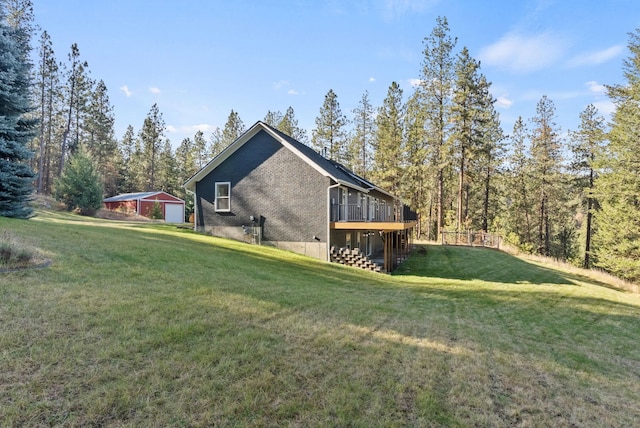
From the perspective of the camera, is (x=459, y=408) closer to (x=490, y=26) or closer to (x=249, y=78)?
(x=490, y=26)

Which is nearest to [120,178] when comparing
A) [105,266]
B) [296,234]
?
[296,234]

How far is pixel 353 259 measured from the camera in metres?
16.1

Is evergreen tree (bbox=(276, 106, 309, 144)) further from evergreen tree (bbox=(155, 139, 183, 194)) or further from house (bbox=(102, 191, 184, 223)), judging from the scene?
evergreen tree (bbox=(155, 139, 183, 194))

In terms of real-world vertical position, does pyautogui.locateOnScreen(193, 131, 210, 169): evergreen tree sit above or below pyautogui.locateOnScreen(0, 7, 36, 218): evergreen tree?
above

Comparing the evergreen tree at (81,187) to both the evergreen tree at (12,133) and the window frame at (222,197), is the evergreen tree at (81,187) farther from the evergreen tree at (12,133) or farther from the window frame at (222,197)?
the evergreen tree at (12,133)

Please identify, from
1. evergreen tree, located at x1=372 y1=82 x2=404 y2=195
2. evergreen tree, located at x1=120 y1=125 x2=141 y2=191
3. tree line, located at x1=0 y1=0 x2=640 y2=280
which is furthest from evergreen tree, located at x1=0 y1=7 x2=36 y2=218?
evergreen tree, located at x1=120 y1=125 x2=141 y2=191

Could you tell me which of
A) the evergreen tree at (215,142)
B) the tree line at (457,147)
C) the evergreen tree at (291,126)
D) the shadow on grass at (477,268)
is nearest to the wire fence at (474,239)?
the tree line at (457,147)

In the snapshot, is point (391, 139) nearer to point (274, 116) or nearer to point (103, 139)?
point (274, 116)

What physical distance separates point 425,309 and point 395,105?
29.6 meters

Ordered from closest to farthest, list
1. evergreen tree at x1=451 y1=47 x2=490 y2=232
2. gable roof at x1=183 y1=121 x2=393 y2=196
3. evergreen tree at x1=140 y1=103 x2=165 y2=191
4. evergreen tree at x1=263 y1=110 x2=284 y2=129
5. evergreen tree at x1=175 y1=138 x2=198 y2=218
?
gable roof at x1=183 y1=121 x2=393 y2=196 < evergreen tree at x1=451 y1=47 x2=490 y2=232 < evergreen tree at x1=263 y1=110 x2=284 y2=129 < evergreen tree at x1=140 y1=103 x2=165 y2=191 < evergreen tree at x1=175 y1=138 x2=198 y2=218

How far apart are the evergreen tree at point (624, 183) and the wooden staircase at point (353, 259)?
54.9 ft

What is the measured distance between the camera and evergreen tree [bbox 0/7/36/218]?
39.1 ft

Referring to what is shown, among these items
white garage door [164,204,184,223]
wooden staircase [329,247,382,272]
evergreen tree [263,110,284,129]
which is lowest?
wooden staircase [329,247,382,272]

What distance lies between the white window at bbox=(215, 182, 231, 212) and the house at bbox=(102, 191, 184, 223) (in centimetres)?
1891
